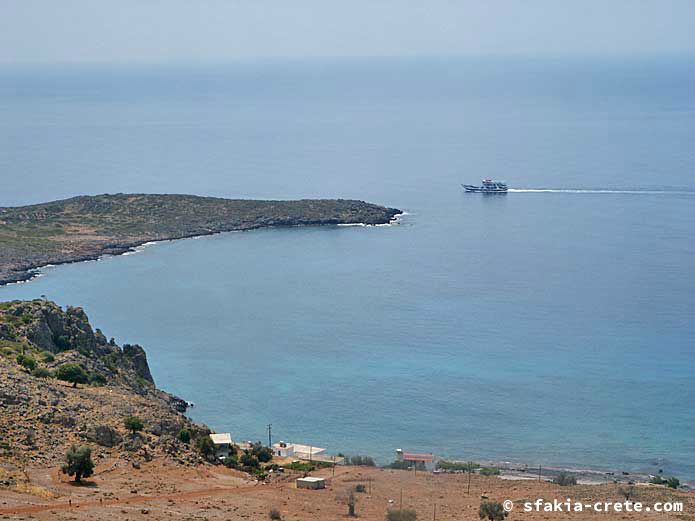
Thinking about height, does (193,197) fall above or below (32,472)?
above

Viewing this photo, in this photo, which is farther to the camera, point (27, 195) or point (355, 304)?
point (27, 195)

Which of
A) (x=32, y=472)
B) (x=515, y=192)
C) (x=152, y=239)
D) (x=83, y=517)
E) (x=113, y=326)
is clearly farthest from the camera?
(x=515, y=192)

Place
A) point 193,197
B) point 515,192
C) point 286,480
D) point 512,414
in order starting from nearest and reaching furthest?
point 286,480, point 512,414, point 193,197, point 515,192

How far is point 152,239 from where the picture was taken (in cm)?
9519

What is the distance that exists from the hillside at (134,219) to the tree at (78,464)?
5460 cm

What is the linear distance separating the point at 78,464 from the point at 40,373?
987 centimetres

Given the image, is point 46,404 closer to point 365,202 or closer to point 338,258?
point 338,258

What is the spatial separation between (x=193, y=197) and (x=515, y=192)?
35.2 metres

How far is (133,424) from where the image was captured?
125 feet

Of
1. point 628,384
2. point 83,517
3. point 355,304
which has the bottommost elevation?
point 83,517

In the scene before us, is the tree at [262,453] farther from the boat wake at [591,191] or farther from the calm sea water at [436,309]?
the boat wake at [591,191]

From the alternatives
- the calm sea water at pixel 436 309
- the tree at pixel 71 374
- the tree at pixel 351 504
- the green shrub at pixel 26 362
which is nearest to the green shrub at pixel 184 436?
the tree at pixel 71 374

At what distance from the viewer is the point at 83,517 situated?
2869 centimetres

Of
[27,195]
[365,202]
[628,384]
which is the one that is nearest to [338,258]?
[365,202]
